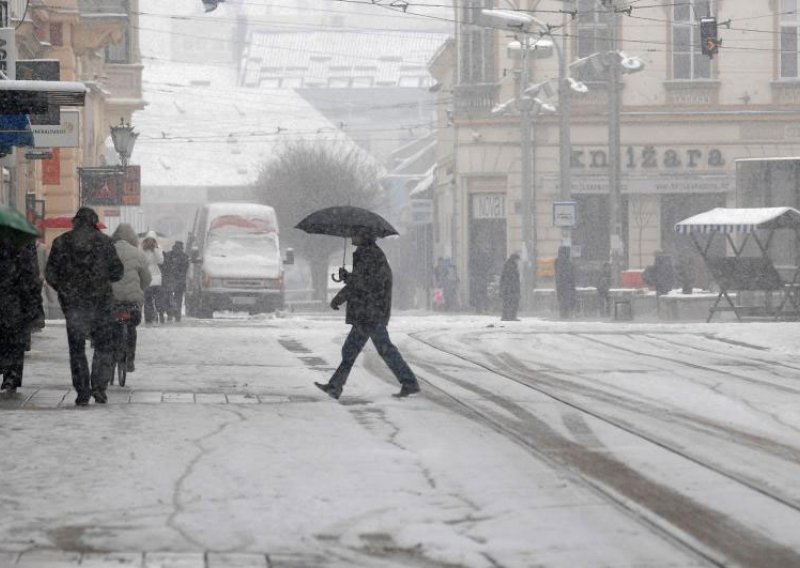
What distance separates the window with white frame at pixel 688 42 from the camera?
1925 inches

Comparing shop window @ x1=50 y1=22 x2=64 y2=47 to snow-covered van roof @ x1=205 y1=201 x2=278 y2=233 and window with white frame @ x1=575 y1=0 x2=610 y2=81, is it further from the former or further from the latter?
window with white frame @ x1=575 y1=0 x2=610 y2=81

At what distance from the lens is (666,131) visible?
164 feet

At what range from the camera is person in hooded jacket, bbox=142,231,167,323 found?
1142 inches

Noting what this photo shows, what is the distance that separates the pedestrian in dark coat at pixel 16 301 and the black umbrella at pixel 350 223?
7.89 ft

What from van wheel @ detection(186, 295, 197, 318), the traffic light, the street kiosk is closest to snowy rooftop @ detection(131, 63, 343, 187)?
van wheel @ detection(186, 295, 197, 318)

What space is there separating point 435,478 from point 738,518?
1974 millimetres

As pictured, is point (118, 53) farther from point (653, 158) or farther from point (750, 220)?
point (750, 220)

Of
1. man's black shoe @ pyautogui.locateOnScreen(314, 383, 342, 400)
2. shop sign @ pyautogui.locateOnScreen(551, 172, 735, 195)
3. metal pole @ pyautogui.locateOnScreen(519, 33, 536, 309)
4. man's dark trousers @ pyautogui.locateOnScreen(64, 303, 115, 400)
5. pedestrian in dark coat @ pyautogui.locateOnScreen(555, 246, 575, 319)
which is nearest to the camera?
man's dark trousers @ pyautogui.locateOnScreen(64, 303, 115, 400)

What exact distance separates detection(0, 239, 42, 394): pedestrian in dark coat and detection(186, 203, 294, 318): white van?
88.3 ft

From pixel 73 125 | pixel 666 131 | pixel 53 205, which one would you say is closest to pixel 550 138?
pixel 666 131

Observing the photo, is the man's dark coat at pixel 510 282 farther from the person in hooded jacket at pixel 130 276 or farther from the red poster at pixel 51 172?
the person in hooded jacket at pixel 130 276

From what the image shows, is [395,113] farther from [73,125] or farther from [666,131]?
[73,125]

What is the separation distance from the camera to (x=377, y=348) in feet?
50.2

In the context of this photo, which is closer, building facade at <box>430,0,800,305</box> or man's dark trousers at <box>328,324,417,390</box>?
man's dark trousers at <box>328,324,417,390</box>
